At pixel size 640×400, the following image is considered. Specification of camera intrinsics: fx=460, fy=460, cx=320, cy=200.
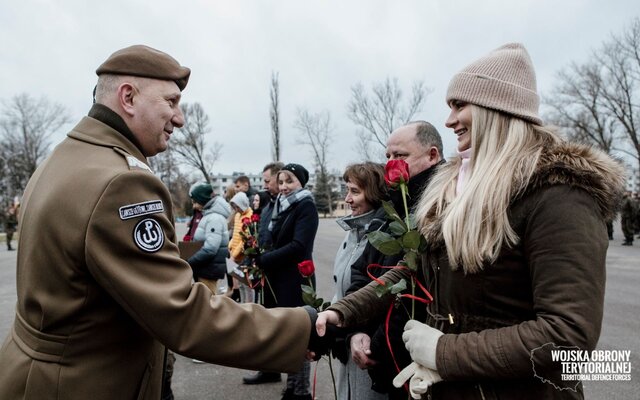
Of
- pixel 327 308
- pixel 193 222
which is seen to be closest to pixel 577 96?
pixel 193 222

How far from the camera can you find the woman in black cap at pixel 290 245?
427 cm

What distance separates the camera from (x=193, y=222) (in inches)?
247

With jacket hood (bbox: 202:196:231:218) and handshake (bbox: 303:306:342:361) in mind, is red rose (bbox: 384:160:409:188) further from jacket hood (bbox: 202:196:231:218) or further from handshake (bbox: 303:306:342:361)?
jacket hood (bbox: 202:196:231:218)

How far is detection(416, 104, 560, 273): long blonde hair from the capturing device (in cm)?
154

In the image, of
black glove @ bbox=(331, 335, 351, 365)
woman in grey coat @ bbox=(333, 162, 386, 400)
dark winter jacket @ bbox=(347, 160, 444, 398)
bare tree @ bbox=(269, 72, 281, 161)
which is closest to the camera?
dark winter jacket @ bbox=(347, 160, 444, 398)

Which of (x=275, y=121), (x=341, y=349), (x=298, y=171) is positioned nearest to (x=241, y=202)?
(x=298, y=171)

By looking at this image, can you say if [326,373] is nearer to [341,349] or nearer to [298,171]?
[298,171]

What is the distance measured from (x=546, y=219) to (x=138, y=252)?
4.39 feet

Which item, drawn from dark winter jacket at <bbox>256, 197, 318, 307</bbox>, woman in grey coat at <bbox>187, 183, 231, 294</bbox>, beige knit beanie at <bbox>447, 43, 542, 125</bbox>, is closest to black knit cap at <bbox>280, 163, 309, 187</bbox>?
dark winter jacket at <bbox>256, 197, 318, 307</bbox>

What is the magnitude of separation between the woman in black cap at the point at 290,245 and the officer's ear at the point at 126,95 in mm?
2522

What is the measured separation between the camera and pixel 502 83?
1.75 meters

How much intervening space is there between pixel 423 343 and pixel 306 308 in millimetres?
564

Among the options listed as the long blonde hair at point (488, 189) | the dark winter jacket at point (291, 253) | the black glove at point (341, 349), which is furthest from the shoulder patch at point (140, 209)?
the dark winter jacket at point (291, 253)

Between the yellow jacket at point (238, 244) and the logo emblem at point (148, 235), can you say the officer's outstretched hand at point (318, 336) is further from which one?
the yellow jacket at point (238, 244)
